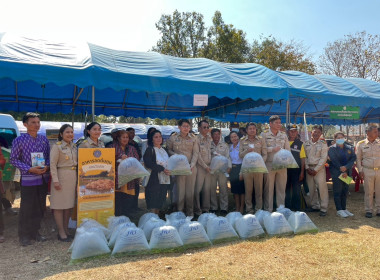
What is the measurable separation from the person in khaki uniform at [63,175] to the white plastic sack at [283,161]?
10.7ft

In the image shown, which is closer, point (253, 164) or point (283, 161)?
point (253, 164)

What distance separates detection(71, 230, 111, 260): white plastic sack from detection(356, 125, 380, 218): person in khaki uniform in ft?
15.9

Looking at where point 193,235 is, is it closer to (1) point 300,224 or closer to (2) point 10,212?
(1) point 300,224

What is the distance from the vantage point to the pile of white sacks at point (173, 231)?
3354 mm

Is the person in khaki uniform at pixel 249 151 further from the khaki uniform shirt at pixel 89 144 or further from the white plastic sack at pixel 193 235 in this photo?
the khaki uniform shirt at pixel 89 144

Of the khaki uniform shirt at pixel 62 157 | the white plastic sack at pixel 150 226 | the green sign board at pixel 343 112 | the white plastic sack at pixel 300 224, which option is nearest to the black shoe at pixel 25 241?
the khaki uniform shirt at pixel 62 157

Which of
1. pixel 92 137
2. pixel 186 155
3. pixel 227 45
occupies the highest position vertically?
pixel 227 45

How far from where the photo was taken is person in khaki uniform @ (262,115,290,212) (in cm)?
516

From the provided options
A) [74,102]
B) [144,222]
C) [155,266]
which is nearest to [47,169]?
[144,222]

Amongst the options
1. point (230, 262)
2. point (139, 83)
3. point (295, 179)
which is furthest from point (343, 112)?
point (230, 262)

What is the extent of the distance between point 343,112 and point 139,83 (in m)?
5.39

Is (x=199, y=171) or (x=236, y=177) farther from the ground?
(x=199, y=171)

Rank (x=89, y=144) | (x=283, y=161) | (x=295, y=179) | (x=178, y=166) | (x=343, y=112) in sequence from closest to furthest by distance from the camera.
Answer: (x=89, y=144)
(x=178, y=166)
(x=283, y=161)
(x=295, y=179)
(x=343, y=112)

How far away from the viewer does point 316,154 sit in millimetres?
5438
